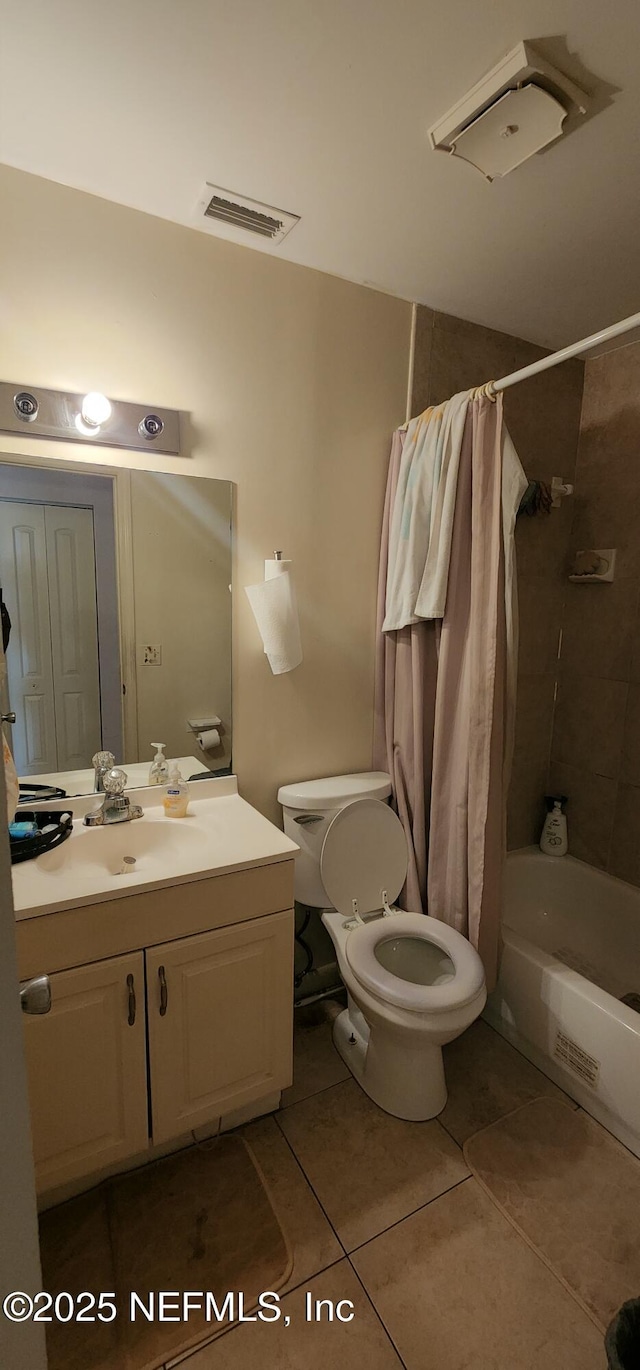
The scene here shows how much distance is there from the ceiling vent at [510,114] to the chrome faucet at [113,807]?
1641mm

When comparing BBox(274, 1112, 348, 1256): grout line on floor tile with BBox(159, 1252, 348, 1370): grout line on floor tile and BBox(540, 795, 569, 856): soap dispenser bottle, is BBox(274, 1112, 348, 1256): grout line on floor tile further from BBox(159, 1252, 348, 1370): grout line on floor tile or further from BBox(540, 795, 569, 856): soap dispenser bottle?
BBox(540, 795, 569, 856): soap dispenser bottle

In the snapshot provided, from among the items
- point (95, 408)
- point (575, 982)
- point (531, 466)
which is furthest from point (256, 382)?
point (575, 982)

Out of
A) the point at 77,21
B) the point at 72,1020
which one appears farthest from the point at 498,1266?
the point at 77,21

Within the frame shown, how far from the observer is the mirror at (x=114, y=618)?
142cm

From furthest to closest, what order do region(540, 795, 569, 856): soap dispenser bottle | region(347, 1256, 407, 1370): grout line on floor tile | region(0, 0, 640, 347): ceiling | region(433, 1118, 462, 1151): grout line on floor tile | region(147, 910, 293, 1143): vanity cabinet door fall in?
1. region(540, 795, 569, 856): soap dispenser bottle
2. region(433, 1118, 462, 1151): grout line on floor tile
3. region(147, 910, 293, 1143): vanity cabinet door
4. region(347, 1256, 407, 1370): grout line on floor tile
5. region(0, 0, 640, 347): ceiling

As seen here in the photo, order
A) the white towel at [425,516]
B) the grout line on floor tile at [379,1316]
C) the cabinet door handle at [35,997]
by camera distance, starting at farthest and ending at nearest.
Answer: the white towel at [425,516]
the grout line on floor tile at [379,1316]
the cabinet door handle at [35,997]

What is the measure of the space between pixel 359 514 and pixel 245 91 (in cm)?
101

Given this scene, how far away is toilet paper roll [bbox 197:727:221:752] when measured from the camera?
5.64 feet

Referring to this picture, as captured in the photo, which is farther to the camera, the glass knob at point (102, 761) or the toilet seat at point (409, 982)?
the glass knob at point (102, 761)

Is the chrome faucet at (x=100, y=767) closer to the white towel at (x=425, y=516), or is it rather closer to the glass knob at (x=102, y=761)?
the glass knob at (x=102, y=761)

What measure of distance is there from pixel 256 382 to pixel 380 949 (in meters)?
1.73

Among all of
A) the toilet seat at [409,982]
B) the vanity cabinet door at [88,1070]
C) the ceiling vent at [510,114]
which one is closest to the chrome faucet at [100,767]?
the vanity cabinet door at [88,1070]

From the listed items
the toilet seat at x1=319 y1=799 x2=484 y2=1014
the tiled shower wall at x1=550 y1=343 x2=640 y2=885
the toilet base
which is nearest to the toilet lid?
the toilet seat at x1=319 y1=799 x2=484 y2=1014

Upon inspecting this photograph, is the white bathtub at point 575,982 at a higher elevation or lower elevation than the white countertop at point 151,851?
lower
